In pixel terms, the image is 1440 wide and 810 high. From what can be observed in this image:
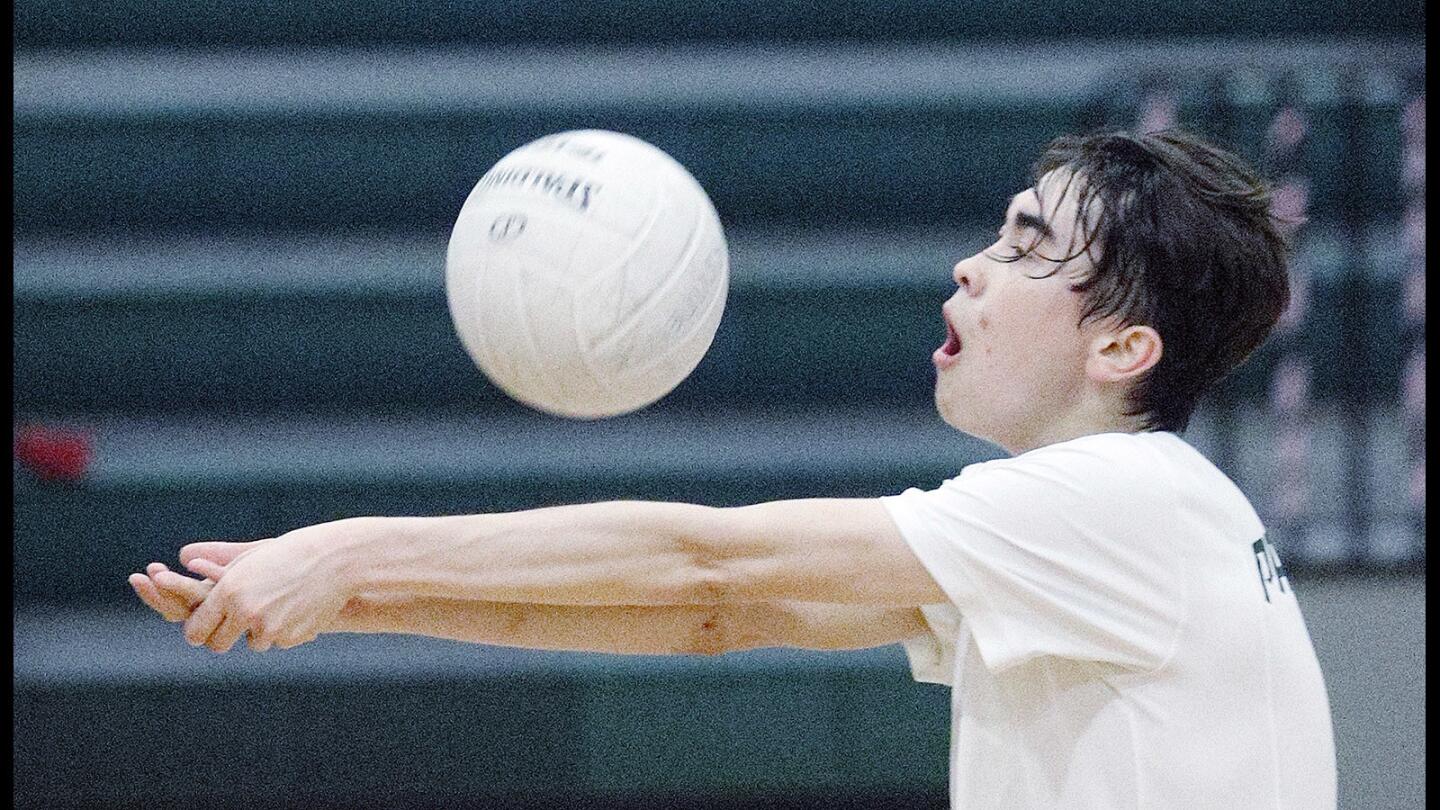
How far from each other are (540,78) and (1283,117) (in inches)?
62.1

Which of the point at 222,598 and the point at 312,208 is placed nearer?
the point at 222,598

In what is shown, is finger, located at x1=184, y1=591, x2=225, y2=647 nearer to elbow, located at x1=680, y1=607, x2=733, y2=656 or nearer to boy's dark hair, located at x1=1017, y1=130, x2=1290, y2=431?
elbow, located at x1=680, y1=607, x2=733, y2=656

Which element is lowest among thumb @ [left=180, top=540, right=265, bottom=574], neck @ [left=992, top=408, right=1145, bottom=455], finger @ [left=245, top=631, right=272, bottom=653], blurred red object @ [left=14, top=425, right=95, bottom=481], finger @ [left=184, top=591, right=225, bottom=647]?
finger @ [left=245, top=631, right=272, bottom=653]

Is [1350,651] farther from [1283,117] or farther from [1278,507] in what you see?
[1283,117]

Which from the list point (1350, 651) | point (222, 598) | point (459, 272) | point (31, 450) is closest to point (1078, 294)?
point (459, 272)

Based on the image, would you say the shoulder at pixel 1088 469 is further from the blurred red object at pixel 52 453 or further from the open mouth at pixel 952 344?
the blurred red object at pixel 52 453

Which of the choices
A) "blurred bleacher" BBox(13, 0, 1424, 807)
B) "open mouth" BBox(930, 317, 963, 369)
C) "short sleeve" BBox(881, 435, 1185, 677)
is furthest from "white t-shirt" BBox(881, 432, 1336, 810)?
"blurred bleacher" BBox(13, 0, 1424, 807)

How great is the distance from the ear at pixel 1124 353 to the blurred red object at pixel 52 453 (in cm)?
265

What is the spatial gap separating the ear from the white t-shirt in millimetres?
60

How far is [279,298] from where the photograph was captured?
3516 mm

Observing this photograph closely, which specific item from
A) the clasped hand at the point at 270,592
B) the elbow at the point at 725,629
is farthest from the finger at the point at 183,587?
the elbow at the point at 725,629

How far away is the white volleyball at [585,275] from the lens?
50.6 inches

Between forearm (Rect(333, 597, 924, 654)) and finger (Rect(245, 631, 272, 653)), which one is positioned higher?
finger (Rect(245, 631, 272, 653))

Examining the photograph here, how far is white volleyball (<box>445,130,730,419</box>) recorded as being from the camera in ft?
4.22
